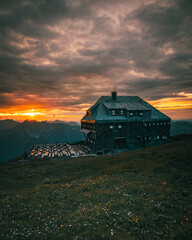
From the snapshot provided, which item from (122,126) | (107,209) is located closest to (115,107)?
(122,126)

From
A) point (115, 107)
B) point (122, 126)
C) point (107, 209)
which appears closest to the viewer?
point (107, 209)

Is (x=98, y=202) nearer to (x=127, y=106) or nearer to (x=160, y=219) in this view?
(x=160, y=219)

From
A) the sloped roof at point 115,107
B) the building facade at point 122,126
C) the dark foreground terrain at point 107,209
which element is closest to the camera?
the dark foreground terrain at point 107,209

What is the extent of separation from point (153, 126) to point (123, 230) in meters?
40.9

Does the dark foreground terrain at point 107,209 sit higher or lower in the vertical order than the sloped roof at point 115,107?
lower

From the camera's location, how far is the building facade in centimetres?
3652

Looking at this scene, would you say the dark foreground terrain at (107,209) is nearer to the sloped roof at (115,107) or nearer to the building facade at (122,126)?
the building facade at (122,126)

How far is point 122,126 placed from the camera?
126ft

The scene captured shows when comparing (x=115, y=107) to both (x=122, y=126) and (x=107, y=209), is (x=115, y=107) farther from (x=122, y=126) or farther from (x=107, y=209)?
(x=107, y=209)

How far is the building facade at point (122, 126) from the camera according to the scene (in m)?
36.5

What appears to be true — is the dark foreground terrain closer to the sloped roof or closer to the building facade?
the building facade

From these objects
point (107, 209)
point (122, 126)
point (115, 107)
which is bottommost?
point (107, 209)

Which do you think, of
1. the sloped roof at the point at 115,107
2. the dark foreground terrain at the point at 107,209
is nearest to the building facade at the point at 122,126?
the sloped roof at the point at 115,107

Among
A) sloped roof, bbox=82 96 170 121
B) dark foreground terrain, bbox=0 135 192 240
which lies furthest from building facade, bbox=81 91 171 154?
dark foreground terrain, bbox=0 135 192 240
